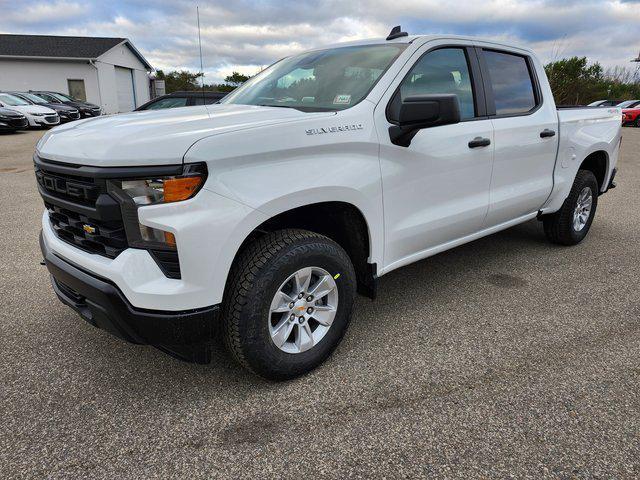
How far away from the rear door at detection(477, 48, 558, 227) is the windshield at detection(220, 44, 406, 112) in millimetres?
1005

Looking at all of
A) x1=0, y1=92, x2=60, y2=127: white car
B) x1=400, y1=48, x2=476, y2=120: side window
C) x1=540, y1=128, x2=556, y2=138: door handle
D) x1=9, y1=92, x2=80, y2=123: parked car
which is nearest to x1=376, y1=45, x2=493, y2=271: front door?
x1=400, y1=48, x2=476, y2=120: side window

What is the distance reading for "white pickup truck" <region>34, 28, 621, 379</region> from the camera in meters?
2.02

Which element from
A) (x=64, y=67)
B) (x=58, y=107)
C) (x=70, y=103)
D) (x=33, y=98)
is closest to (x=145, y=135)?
(x=58, y=107)

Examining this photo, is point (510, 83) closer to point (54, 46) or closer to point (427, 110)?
point (427, 110)

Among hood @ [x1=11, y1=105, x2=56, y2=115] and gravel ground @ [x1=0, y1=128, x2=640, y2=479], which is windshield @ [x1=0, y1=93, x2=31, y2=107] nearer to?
hood @ [x1=11, y1=105, x2=56, y2=115]

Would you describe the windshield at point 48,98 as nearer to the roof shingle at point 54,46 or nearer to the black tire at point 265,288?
the roof shingle at point 54,46

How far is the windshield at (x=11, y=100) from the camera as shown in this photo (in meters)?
18.3

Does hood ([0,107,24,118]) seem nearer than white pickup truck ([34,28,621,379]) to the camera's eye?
No

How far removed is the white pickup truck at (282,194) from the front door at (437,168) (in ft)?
0.04

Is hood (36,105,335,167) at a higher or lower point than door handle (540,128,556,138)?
higher

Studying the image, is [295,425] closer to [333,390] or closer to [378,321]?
[333,390]

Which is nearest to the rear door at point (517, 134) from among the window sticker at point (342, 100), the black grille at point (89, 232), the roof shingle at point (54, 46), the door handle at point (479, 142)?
the door handle at point (479, 142)

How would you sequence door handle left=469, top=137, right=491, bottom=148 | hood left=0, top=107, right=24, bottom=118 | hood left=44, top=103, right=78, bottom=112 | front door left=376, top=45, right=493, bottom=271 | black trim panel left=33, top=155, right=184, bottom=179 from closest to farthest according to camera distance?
black trim panel left=33, top=155, right=184, bottom=179, front door left=376, top=45, right=493, bottom=271, door handle left=469, top=137, right=491, bottom=148, hood left=0, top=107, right=24, bottom=118, hood left=44, top=103, right=78, bottom=112

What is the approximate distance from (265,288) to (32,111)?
19.5 metres
